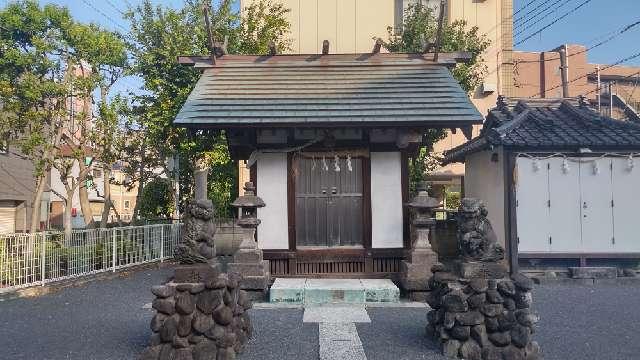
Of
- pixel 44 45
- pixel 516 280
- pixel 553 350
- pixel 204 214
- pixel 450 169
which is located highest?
pixel 44 45

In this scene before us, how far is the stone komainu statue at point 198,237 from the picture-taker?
17.8 feet

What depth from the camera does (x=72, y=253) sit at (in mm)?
10273

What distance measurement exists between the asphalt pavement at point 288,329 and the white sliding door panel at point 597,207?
161 cm

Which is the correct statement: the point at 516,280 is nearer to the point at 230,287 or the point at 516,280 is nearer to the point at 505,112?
the point at 230,287

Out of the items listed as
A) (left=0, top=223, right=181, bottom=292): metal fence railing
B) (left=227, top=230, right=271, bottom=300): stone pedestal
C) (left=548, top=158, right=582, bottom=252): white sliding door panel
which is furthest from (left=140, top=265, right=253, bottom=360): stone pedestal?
(left=548, top=158, right=582, bottom=252): white sliding door panel

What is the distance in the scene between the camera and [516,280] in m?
5.51

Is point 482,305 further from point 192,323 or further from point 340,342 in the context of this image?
point 192,323

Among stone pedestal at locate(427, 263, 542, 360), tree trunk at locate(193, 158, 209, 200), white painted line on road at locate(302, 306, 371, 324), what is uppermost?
tree trunk at locate(193, 158, 209, 200)

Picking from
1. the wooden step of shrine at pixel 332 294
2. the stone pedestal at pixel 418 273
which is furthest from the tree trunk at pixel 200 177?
the stone pedestal at pixel 418 273

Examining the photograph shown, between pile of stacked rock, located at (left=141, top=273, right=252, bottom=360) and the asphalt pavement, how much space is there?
0.44 meters

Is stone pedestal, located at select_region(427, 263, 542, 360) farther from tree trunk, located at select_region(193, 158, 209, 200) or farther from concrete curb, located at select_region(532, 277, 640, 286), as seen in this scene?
tree trunk, located at select_region(193, 158, 209, 200)

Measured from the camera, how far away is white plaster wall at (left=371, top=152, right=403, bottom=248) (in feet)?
30.3

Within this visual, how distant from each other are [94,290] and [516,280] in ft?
28.3

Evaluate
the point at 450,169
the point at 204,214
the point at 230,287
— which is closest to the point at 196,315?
the point at 230,287
